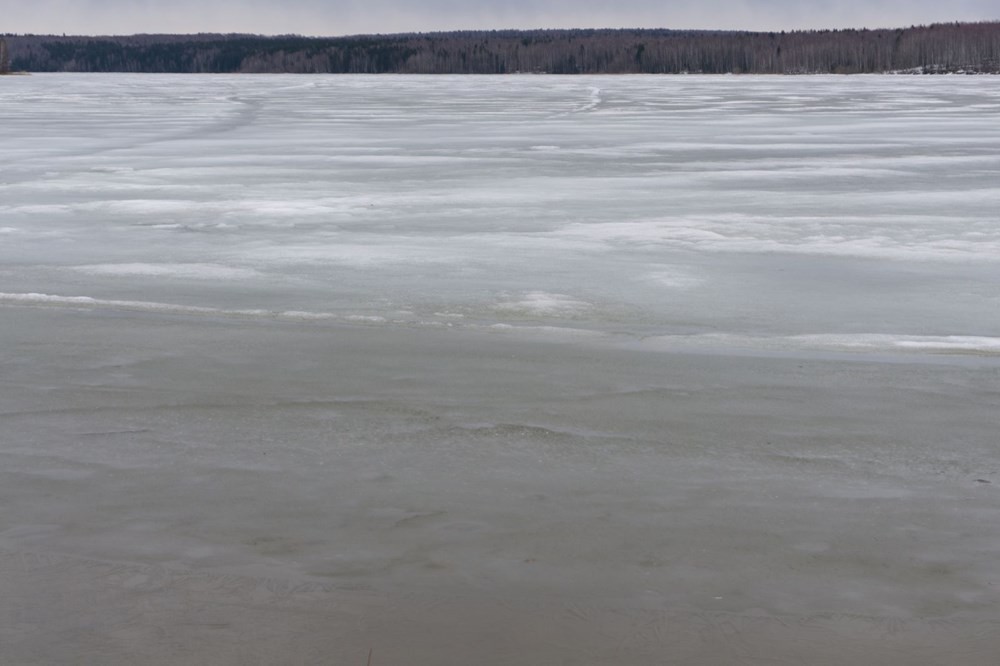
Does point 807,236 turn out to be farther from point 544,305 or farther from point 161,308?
point 161,308

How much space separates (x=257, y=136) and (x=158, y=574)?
19901 millimetres

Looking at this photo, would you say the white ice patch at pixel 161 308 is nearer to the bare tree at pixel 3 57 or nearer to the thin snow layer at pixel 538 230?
the thin snow layer at pixel 538 230

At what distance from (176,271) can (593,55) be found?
396 ft

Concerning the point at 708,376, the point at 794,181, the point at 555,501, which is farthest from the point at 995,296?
the point at 794,181

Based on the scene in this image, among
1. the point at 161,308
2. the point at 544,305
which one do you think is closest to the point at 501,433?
the point at 544,305

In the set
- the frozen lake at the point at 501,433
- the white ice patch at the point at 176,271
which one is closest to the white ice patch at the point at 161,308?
the frozen lake at the point at 501,433

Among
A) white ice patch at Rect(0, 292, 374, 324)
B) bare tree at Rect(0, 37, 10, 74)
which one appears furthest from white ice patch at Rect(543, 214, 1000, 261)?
bare tree at Rect(0, 37, 10, 74)

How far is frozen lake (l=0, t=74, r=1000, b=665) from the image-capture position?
10.3 feet

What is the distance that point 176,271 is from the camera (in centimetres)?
831

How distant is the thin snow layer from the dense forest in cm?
9887

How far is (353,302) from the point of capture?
726cm

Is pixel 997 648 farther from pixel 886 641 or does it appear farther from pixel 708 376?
pixel 708 376

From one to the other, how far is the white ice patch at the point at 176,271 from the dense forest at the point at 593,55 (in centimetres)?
11023

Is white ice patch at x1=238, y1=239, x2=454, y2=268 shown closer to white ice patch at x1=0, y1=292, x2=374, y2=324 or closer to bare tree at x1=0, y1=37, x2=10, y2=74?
white ice patch at x1=0, y1=292, x2=374, y2=324
